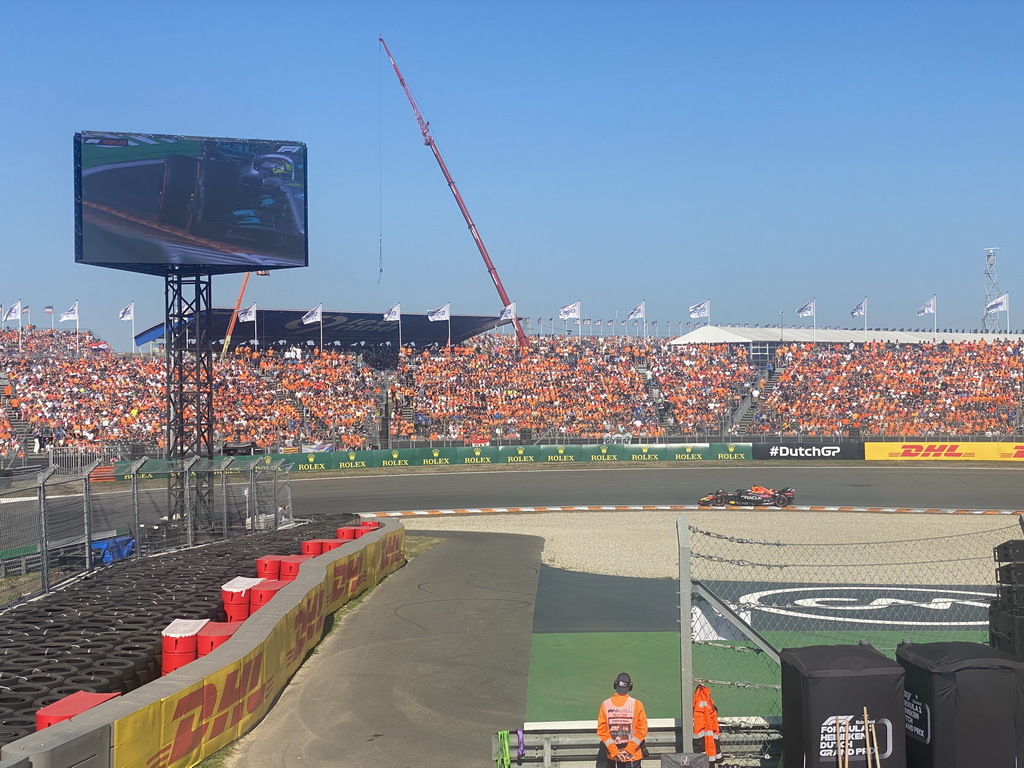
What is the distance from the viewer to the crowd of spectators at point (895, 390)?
53125mm

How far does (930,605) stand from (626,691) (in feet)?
35.6

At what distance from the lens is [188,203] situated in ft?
82.2

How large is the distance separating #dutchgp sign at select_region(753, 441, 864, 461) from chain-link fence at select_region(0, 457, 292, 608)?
28.5 metres

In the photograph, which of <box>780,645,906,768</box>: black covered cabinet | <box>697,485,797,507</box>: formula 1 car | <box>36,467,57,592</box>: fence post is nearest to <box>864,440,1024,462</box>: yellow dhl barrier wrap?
<box>697,485,797,507</box>: formula 1 car

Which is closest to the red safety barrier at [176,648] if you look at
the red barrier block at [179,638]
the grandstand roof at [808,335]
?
the red barrier block at [179,638]

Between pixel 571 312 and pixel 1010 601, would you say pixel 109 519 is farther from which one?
pixel 571 312

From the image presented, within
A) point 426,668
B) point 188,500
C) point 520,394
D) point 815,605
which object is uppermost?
point 520,394

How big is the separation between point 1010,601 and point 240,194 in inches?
868

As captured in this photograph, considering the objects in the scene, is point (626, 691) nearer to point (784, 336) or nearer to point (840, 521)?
point (840, 521)

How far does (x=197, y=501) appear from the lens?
24.5 m

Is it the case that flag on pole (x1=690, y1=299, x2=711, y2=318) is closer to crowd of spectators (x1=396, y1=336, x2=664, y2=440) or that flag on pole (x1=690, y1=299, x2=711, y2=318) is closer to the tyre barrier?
crowd of spectators (x1=396, y1=336, x2=664, y2=440)

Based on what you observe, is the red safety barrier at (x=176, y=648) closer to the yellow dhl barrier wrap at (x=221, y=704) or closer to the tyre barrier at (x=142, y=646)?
the tyre barrier at (x=142, y=646)

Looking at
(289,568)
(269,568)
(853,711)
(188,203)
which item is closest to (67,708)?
(853,711)

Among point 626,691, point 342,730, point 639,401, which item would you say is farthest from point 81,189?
point 639,401
